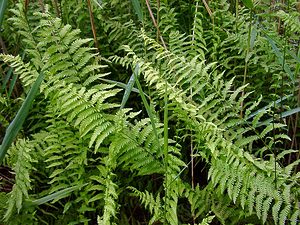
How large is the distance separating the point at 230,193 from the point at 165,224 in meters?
0.22

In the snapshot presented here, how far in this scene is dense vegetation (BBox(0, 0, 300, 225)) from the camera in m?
1.47

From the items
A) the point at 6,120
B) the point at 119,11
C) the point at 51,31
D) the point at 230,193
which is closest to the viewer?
the point at 230,193

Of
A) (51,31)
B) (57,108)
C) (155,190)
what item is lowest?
(155,190)

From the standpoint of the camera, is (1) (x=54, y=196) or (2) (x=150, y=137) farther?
(2) (x=150, y=137)

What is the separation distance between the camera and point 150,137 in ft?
5.19

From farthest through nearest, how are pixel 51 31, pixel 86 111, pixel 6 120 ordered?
1. pixel 6 120
2. pixel 51 31
3. pixel 86 111

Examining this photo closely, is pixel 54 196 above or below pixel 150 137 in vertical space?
below

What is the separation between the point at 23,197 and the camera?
156cm

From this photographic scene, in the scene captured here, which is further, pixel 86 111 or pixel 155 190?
pixel 155 190

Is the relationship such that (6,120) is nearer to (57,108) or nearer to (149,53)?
(57,108)

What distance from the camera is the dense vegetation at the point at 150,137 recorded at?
1.47m

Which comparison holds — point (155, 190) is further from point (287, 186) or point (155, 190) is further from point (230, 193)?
point (287, 186)

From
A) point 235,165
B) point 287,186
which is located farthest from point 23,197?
point 287,186

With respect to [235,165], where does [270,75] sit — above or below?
above
